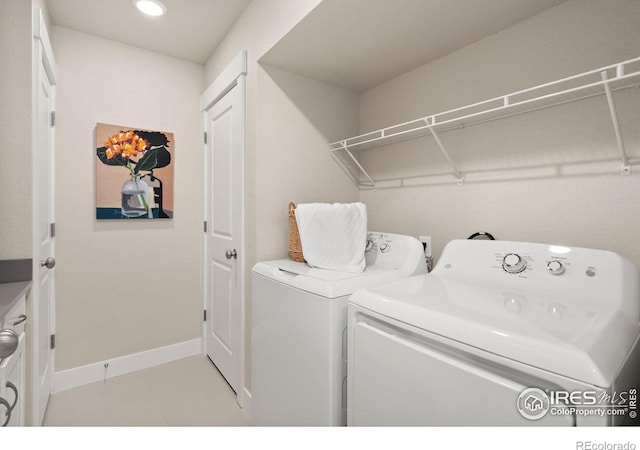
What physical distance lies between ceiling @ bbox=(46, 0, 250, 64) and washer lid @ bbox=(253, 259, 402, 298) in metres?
1.56

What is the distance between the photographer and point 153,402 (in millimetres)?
2010

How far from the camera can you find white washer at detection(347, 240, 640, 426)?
66 cm

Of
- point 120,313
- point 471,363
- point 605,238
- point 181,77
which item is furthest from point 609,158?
point 120,313

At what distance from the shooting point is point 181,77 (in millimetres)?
2504

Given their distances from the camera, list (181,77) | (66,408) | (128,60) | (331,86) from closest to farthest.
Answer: (66,408) → (331,86) → (128,60) → (181,77)

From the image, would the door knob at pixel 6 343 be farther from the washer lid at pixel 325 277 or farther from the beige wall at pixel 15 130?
the washer lid at pixel 325 277

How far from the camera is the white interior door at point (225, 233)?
200cm

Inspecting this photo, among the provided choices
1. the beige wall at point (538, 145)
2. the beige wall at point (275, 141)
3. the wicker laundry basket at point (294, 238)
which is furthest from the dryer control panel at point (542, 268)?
the beige wall at point (275, 141)

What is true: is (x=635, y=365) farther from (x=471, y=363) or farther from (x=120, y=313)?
(x=120, y=313)

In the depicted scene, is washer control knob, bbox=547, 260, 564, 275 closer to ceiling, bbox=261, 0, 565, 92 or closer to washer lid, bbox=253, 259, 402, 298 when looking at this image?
washer lid, bbox=253, 259, 402, 298

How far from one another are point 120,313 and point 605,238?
2872 millimetres

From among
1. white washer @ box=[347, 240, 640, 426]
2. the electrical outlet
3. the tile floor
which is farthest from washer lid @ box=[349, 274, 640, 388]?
the tile floor

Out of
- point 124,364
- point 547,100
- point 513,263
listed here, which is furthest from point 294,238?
point 124,364

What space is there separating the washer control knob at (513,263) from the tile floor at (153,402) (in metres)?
1.65
